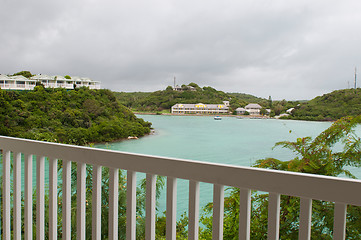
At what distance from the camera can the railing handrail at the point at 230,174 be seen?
2.07 feet

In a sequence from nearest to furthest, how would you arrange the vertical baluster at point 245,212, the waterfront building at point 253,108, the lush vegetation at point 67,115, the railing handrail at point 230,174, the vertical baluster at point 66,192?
the railing handrail at point 230,174
the vertical baluster at point 245,212
the vertical baluster at point 66,192
the waterfront building at point 253,108
the lush vegetation at point 67,115

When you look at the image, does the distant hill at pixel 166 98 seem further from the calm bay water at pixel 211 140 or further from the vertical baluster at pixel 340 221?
the vertical baluster at pixel 340 221

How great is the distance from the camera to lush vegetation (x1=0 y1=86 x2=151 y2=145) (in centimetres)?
807

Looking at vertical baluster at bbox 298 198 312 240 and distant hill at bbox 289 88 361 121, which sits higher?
distant hill at bbox 289 88 361 121

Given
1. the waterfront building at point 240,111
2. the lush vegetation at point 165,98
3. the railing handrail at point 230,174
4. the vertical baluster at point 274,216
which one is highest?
the lush vegetation at point 165,98

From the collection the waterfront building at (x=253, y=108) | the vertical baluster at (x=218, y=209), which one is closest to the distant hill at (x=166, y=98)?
the waterfront building at (x=253, y=108)

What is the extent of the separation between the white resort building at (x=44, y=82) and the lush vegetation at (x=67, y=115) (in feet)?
1.34

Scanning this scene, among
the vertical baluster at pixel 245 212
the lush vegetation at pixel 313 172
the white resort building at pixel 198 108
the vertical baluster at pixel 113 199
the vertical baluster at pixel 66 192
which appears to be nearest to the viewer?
the vertical baluster at pixel 245 212

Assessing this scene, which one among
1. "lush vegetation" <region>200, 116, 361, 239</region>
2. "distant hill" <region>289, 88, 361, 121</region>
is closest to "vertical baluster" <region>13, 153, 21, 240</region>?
"lush vegetation" <region>200, 116, 361, 239</region>

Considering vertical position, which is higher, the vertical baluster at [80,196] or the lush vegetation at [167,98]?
the lush vegetation at [167,98]

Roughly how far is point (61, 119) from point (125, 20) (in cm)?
361

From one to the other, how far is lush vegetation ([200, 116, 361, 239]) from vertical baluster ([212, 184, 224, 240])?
1.10 metres

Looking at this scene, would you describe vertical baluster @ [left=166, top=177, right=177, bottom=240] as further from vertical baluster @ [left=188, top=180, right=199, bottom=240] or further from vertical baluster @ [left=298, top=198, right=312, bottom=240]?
vertical baluster @ [left=298, top=198, right=312, bottom=240]

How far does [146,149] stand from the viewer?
10.4m
